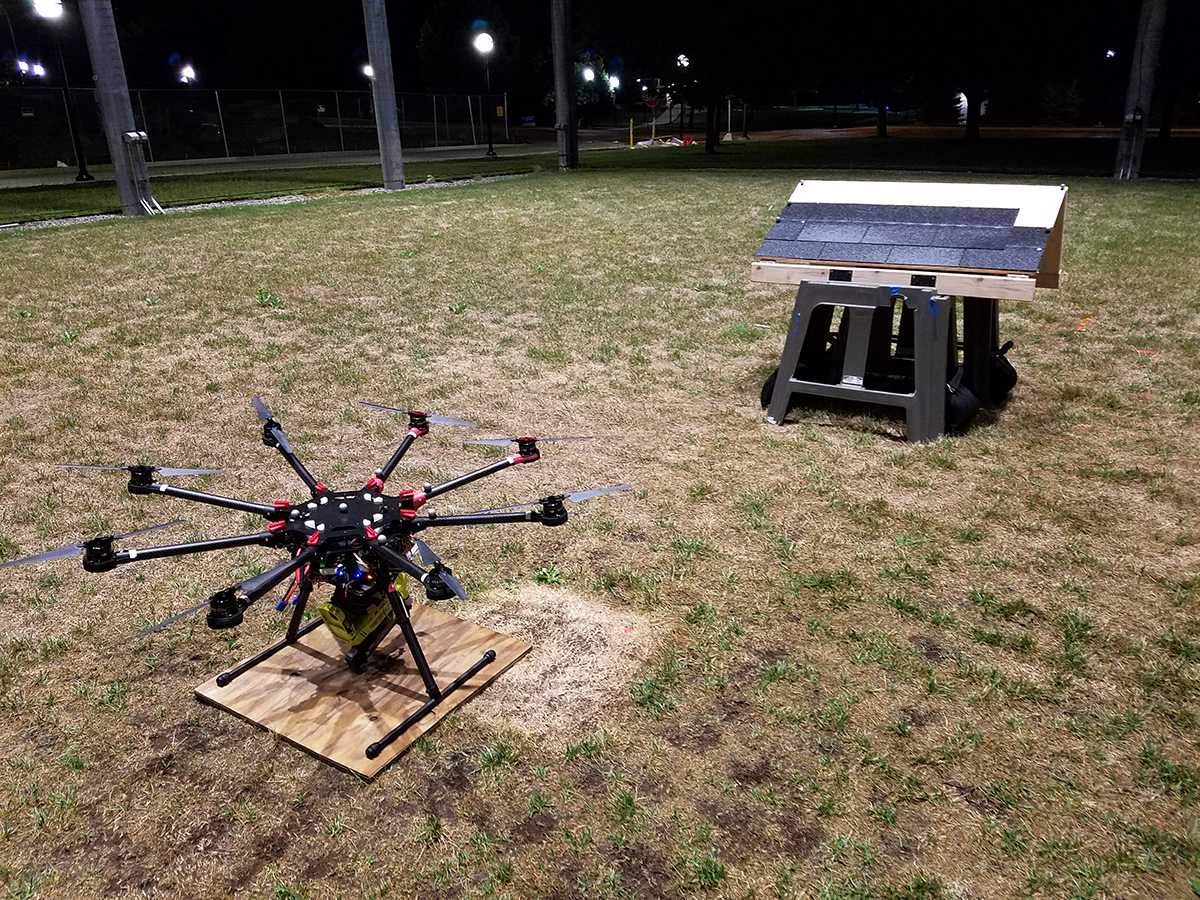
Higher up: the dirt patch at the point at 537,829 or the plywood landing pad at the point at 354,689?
the plywood landing pad at the point at 354,689

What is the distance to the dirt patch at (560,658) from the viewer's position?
3078 millimetres

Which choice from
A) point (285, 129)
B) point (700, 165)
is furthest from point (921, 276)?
point (285, 129)

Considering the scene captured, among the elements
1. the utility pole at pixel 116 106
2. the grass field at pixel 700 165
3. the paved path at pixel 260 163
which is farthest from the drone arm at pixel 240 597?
the paved path at pixel 260 163

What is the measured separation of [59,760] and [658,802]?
209 cm

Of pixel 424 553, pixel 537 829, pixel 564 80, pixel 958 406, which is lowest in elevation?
pixel 537 829

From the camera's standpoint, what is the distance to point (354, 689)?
10.3 feet

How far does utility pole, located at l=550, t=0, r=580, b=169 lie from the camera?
23219mm

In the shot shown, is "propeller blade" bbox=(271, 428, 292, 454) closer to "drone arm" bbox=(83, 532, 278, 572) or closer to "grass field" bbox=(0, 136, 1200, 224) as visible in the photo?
"drone arm" bbox=(83, 532, 278, 572)

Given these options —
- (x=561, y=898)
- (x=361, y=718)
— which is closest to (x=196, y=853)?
(x=361, y=718)

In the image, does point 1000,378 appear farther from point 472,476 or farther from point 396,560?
point 396,560

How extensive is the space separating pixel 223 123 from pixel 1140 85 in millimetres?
27592

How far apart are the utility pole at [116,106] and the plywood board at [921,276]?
13933mm

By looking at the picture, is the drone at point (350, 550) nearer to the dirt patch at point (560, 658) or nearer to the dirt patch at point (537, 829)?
the dirt patch at point (560, 658)

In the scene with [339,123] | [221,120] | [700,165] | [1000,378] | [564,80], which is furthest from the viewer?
[339,123]
